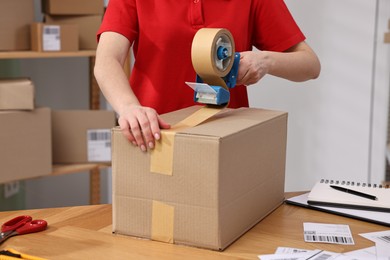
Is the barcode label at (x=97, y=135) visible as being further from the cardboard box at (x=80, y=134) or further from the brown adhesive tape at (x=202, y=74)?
the brown adhesive tape at (x=202, y=74)

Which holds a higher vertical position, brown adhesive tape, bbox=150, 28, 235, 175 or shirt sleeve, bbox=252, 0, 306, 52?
shirt sleeve, bbox=252, 0, 306, 52

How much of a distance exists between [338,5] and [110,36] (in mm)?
1661

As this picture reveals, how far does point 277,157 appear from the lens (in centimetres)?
137

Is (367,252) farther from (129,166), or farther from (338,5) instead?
(338,5)

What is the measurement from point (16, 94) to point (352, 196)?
155 centimetres

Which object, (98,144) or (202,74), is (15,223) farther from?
(98,144)

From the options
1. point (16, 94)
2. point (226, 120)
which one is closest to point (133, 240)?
point (226, 120)

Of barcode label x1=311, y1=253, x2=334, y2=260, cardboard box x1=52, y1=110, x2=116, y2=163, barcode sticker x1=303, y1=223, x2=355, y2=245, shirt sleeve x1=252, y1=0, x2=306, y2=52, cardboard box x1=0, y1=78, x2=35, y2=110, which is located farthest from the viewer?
cardboard box x1=52, y1=110, x2=116, y2=163

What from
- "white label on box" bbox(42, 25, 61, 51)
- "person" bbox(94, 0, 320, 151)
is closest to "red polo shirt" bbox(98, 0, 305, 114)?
"person" bbox(94, 0, 320, 151)

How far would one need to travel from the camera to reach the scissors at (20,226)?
122 cm

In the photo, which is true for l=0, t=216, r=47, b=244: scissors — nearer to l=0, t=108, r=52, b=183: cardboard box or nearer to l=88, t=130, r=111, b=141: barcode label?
l=0, t=108, r=52, b=183: cardboard box

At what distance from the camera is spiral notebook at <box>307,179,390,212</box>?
1.37 m

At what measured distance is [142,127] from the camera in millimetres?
1144

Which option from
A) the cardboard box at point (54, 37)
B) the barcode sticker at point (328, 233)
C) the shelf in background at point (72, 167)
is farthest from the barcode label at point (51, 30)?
the barcode sticker at point (328, 233)
